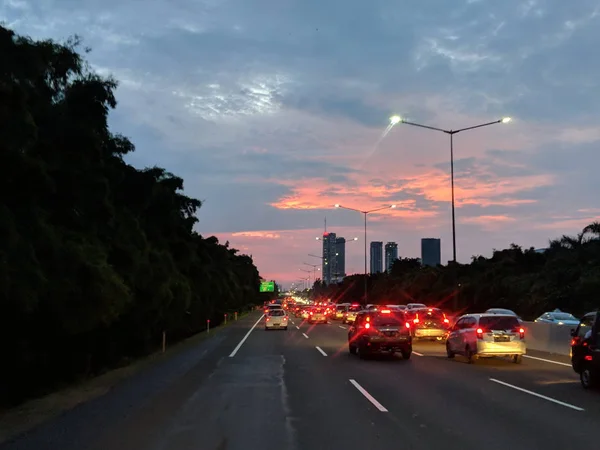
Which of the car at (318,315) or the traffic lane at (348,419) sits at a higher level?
the car at (318,315)

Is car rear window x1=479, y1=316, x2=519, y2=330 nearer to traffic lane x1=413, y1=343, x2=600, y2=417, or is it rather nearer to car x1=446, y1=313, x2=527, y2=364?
car x1=446, y1=313, x2=527, y2=364

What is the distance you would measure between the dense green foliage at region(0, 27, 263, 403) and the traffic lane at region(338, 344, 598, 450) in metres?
7.23

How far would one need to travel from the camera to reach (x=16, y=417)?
11891 mm

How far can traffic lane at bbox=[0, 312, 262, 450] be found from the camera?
9523 millimetres

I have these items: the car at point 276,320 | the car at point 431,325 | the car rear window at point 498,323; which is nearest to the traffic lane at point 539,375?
the car rear window at point 498,323

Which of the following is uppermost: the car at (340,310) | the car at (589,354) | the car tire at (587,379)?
the car at (340,310)

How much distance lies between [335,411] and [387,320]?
1213 centimetres

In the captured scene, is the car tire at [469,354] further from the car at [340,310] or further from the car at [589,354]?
the car at [340,310]

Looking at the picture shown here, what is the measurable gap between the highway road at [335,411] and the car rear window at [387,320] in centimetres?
297

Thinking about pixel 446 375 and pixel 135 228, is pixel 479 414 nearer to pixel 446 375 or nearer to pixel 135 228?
pixel 446 375

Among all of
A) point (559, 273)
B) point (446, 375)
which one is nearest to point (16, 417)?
point (446, 375)

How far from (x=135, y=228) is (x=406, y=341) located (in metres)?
10.9

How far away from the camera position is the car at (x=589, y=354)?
48.1ft

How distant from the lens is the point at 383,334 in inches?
→ 922
